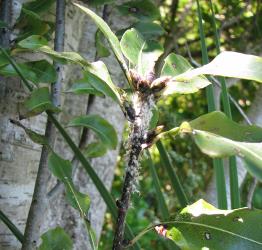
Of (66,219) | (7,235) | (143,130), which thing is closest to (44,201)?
(7,235)

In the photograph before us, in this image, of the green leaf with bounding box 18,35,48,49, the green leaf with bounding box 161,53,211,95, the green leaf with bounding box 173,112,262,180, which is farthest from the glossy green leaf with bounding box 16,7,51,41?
the green leaf with bounding box 173,112,262,180

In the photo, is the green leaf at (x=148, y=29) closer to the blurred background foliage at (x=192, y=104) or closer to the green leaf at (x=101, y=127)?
the green leaf at (x=101, y=127)

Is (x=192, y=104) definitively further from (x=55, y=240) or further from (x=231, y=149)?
(x=231, y=149)

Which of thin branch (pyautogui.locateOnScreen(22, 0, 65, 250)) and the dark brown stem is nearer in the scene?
the dark brown stem

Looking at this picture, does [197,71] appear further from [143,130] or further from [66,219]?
[66,219]

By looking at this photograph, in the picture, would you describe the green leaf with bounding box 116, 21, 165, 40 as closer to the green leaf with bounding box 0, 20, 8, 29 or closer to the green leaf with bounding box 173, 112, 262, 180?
the green leaf with bounding box 0, 20, 8, 29

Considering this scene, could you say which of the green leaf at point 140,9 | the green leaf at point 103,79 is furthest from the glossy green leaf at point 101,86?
the green leaf at point 140,9

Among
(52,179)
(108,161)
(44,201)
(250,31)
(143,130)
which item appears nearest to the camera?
(143,130)
